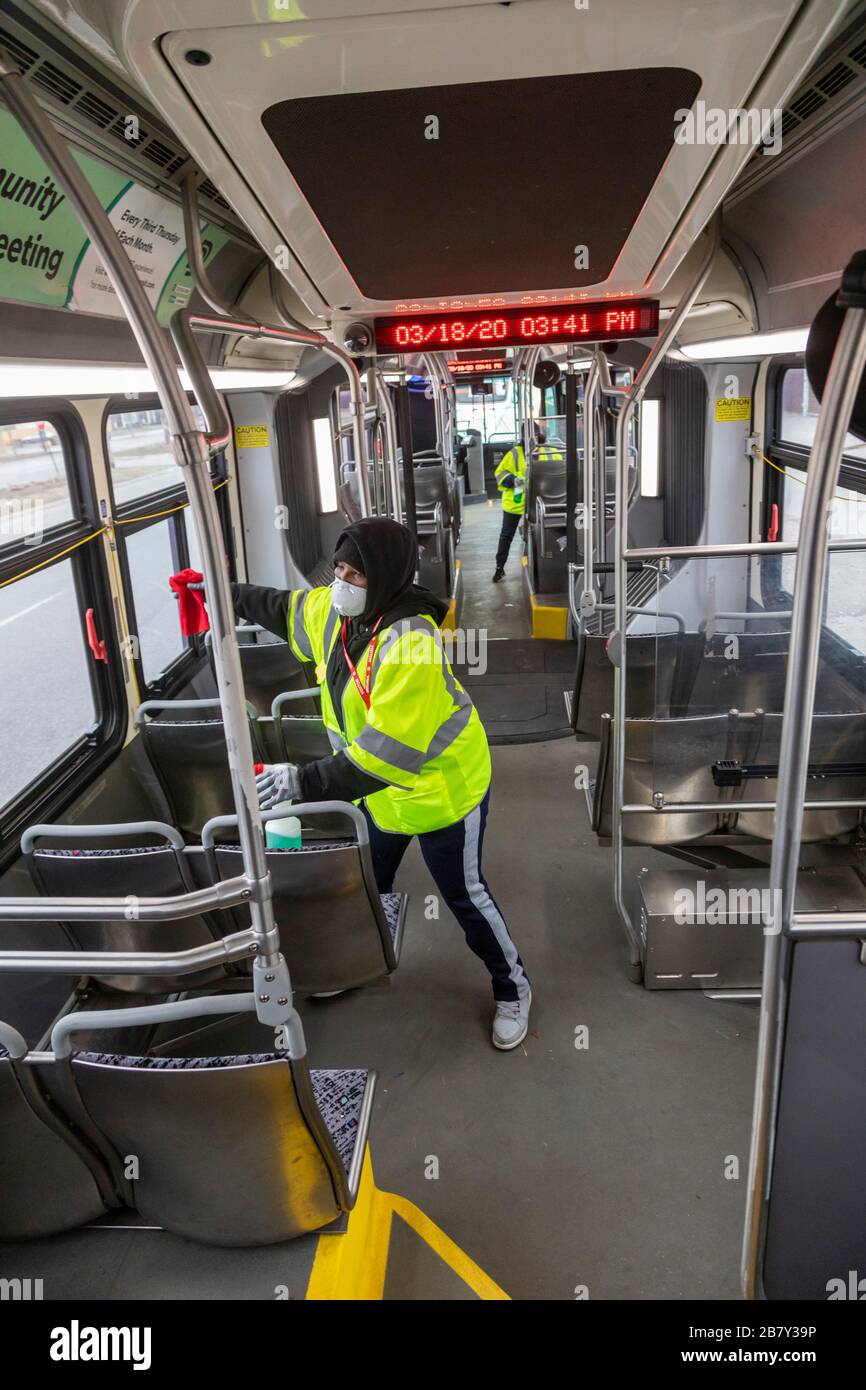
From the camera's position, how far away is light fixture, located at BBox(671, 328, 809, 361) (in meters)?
4.22

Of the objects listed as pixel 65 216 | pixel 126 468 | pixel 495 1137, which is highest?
pixel 65 216

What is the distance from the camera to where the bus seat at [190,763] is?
4129mm

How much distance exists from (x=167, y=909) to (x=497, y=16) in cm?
145

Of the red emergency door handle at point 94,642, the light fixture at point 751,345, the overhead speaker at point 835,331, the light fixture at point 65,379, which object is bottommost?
the red emergency door handle at point 94,642

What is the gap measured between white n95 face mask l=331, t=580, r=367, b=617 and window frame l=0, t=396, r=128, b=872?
143cm

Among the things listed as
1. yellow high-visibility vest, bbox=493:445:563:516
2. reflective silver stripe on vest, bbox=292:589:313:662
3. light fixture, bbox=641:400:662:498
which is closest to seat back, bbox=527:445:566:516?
yellow high-visibility vest, bbox=493:445:563:516

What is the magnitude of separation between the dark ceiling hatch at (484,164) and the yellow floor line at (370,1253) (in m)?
2.24

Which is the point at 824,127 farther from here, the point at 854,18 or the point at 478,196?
the point at 478,196

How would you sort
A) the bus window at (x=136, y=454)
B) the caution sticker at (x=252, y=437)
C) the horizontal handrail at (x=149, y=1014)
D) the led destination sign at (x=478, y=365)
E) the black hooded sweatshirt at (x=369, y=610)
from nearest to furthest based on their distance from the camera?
the horizontal handrail at (x=149, y=1014) < the black hooded sweatshirt at (x=369, y=610) < the bus window at (x=136, y=454) < the caution sticker at (x=252, y=437) < the led destination sign at (x=478, y=365)

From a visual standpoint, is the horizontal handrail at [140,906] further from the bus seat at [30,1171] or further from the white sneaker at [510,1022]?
the white sneaker at [510,1022]

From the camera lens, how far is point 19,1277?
212 centimetres

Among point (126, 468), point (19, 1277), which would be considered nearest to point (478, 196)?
point (19, 1277)

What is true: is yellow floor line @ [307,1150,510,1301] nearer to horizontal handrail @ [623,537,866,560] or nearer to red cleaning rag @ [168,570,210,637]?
red cleaning rag @ [168,570,210,637]

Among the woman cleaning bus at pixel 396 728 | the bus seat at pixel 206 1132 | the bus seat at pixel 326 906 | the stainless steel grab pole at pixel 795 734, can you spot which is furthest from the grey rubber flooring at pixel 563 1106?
the stainless steel grab pole at pixel 795 734
